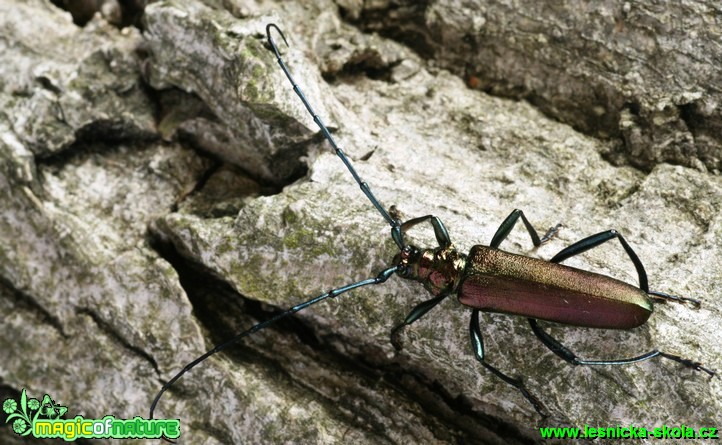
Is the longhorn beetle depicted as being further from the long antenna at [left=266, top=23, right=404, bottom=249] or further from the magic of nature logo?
the magic of nature logo

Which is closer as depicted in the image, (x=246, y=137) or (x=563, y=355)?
(x=563, y=355)

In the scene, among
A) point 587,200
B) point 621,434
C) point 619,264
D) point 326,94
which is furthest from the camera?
point 326,94

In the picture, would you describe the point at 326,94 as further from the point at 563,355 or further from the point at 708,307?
the point at 708,307

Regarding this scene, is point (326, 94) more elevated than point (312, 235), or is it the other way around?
point (326, 94)

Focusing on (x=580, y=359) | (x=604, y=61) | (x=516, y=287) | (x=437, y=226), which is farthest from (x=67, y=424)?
(x=604, y=61)

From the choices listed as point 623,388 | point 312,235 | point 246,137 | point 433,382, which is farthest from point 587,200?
point 246,137

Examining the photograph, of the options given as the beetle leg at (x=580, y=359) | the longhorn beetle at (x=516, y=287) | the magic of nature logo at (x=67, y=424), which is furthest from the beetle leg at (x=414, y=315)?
the magic of nature logo at (x=67, y=424)
